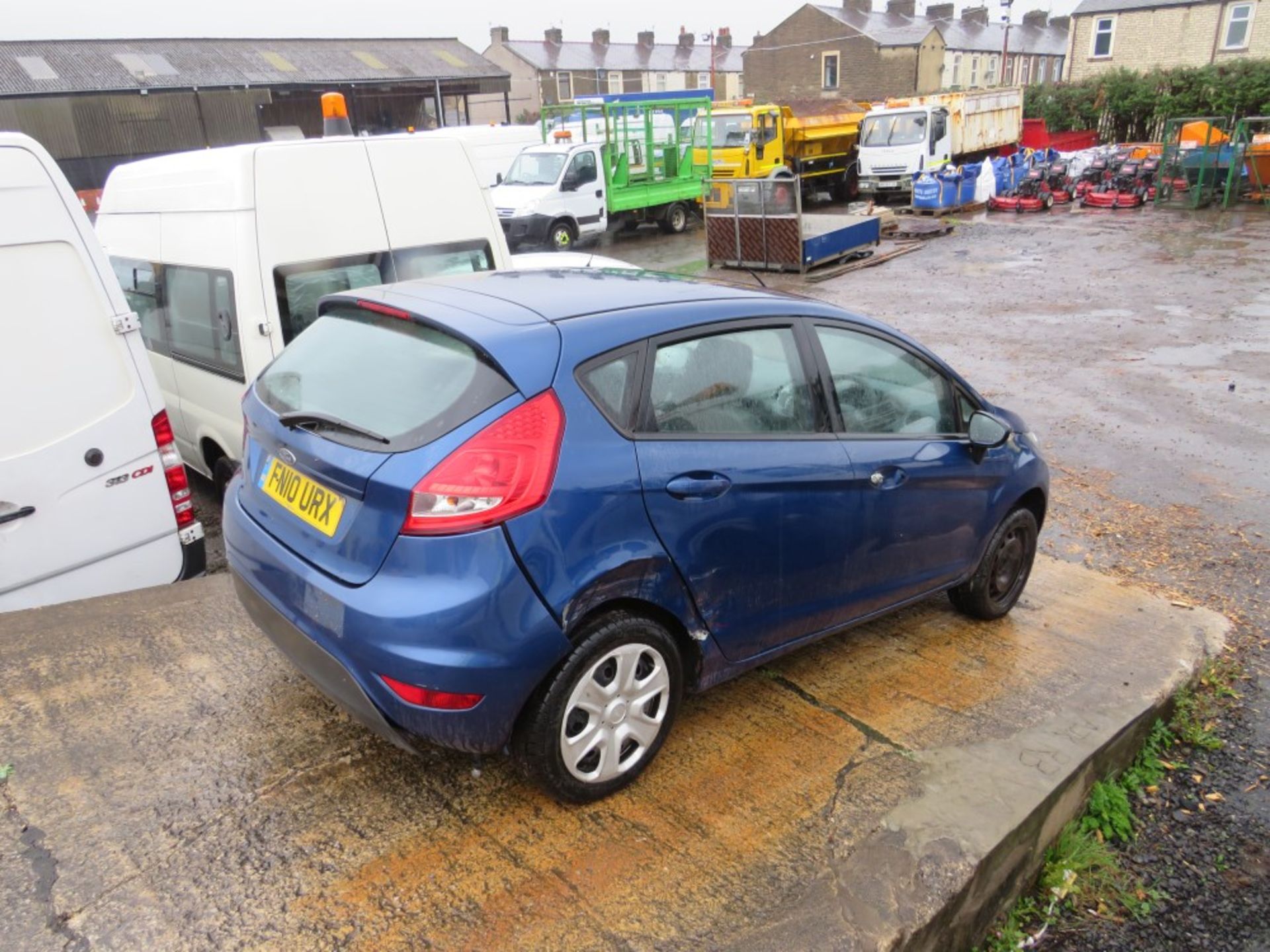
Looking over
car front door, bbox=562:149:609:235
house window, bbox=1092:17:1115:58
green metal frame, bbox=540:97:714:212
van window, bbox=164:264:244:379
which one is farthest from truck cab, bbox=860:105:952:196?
house window, bbox=1092:17:1115:58

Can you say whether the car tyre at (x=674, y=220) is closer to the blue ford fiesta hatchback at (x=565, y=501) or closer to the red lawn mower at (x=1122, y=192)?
the red lawn mower at (x=1122, y=192)

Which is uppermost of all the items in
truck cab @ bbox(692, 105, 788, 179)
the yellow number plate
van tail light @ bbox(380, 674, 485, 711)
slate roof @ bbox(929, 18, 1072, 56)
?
slate roof @ bbox(929, 18, 1072, 56)

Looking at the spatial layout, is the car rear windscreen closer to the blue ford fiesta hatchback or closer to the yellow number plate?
the blue ford fiesta hatchback

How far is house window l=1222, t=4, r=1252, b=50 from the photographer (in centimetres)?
3512

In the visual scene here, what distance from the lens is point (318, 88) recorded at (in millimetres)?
36500

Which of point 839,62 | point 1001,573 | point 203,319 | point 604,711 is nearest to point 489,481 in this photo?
point 604,711

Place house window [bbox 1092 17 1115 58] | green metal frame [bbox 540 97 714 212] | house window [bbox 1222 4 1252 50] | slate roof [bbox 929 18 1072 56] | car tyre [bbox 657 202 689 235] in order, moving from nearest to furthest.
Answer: green metal frame [bbox 540 97 714 212], car tyre [bbox 657 202 689 235], house window [bbox 1222 4 1252 50], house window [bbox 1092 17 1115 58], slate roof [bbox 929 18 1072 56]

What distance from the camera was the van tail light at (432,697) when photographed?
230 centimetres

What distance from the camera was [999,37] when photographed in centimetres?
5756

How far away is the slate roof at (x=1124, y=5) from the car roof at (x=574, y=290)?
43873mm

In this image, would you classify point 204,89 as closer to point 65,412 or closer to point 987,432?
point 65,412

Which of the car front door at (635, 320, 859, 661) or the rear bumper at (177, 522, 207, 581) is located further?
the rear bumper at (177, 522, 207, 581)

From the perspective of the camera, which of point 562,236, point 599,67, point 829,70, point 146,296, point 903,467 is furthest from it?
point 599,67

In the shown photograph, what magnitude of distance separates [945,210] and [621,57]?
51416 millimetres
